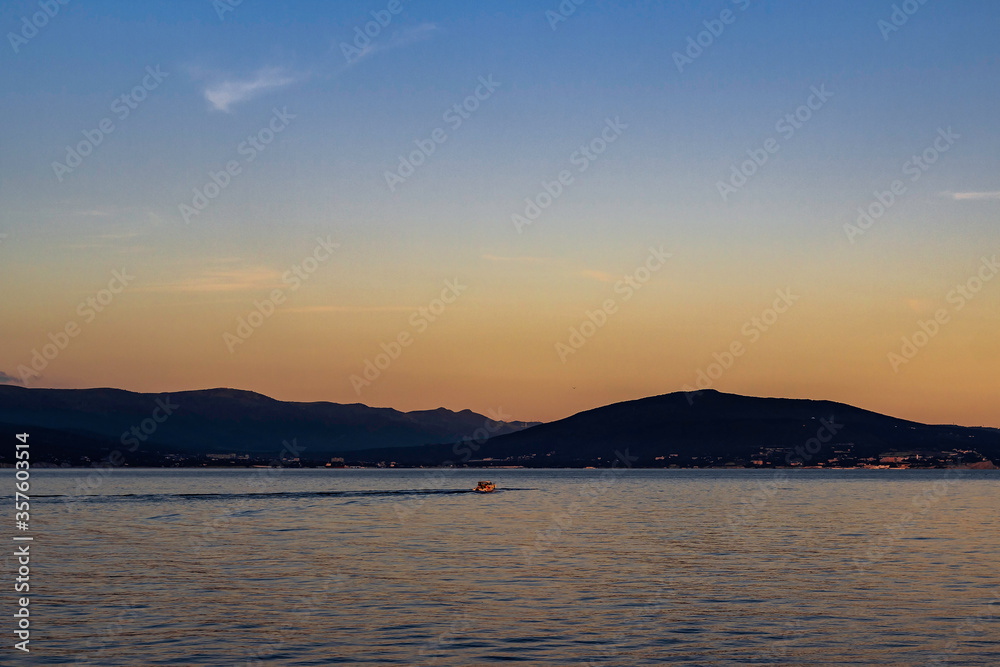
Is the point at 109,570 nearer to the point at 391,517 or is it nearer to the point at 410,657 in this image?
the point at 410,657

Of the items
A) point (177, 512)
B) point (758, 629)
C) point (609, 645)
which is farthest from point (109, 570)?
point (177, 512)

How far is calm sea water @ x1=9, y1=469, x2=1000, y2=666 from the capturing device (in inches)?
1469

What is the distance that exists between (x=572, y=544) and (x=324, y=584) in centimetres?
2906

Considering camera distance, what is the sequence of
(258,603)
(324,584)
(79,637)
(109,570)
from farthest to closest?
(109,570) → (324,584) → (258,603) → (79,637)

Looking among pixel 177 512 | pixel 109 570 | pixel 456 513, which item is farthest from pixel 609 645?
pixel 177 512

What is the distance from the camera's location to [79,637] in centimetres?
3956

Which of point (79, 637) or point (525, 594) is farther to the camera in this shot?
point (525, 594)

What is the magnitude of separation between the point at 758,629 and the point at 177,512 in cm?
9871

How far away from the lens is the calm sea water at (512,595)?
122 feet

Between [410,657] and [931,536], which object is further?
[931,536]

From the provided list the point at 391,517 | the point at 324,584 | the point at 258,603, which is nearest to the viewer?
the point at 258,603

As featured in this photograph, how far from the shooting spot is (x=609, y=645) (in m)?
38.3

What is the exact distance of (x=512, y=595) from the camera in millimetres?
50219

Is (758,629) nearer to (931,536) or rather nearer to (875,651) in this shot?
(875,651)
